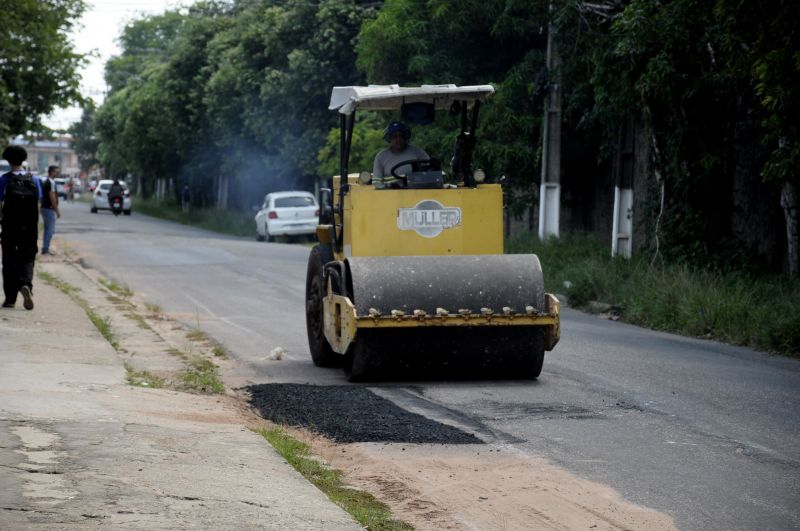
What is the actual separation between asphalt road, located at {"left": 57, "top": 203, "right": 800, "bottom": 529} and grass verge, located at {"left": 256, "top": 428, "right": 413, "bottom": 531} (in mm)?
1262

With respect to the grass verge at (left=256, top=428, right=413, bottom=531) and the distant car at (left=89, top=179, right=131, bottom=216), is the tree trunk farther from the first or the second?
the distant car at (left=89, top=179, right=131, bottom=216)

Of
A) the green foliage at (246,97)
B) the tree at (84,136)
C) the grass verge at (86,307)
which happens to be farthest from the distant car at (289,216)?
the tree at (84,136)

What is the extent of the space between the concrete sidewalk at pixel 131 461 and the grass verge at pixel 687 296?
7152 mm

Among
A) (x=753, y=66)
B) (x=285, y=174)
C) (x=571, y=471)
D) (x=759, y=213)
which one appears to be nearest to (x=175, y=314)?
(x=753, y=66)

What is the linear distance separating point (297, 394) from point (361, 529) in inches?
179

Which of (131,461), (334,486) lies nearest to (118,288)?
(131,461)

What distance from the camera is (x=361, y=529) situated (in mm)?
5848

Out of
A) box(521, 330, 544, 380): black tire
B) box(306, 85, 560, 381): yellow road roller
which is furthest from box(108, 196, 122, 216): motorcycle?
box(521, 330, 544, 380): black tire

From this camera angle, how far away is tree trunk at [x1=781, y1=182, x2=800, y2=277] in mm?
18062

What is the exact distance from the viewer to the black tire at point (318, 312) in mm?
12094

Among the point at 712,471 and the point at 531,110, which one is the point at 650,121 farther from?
the point at 712,471

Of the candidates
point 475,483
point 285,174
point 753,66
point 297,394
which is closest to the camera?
point 475,483

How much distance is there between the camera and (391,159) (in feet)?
39.1

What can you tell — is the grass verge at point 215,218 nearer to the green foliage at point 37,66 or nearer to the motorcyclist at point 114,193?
the motorcyclist at point 114,193
